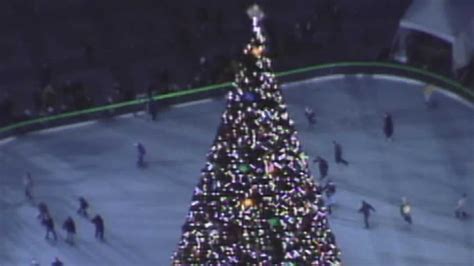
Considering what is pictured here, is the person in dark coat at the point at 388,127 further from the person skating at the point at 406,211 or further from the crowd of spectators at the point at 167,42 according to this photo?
the crowd of spectators at the point at 167,42

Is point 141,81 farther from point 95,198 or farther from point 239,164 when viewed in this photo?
point 239,164

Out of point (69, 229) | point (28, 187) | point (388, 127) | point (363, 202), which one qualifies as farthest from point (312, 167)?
point (28, 187)

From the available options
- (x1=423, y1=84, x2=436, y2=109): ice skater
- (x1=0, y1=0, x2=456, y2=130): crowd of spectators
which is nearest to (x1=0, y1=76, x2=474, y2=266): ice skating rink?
(x1=423, y1=84, x2=436, y2=109): ice skater

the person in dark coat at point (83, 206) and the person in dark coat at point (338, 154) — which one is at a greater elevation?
the person in dark coat at point (338, 154)

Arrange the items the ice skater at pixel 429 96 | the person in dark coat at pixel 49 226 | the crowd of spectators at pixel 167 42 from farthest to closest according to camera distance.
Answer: the crowd of spectators at pixel 167 42 → the ice skater at pixel 429 96 → the person in dark coat at pixel 49 226

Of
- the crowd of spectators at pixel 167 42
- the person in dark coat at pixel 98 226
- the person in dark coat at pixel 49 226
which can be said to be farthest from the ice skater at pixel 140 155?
the person in dark coat at pixel 49 226

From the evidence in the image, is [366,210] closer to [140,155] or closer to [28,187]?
[140,155]
